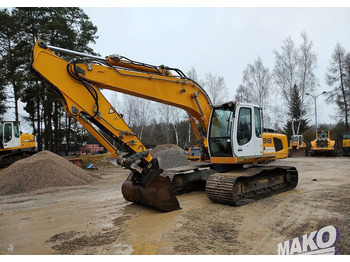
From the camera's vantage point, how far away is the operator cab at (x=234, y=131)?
6668 mm

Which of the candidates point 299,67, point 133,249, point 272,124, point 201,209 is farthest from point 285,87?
point 133,249

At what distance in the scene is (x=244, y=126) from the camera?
22.5 ft

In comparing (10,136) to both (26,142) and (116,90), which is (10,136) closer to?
(26,142)

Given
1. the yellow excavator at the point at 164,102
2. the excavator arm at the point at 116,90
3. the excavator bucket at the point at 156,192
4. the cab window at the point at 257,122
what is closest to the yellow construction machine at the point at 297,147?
the yellow excavator at the point at 164,102

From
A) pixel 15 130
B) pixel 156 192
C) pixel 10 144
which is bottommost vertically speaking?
pixel 156 192

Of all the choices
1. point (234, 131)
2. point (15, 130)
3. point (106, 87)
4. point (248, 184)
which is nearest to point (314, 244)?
point (248, 184)

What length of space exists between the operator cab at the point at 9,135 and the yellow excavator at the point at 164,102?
14.0 meters

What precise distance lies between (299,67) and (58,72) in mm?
28405

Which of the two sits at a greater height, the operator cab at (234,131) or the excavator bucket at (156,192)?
the operator cab at (234,131)

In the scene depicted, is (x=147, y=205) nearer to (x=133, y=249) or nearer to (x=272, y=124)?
(x=133, y=249)

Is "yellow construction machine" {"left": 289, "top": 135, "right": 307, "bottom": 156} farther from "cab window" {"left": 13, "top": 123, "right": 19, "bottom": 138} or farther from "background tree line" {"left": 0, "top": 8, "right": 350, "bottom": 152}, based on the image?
"cab window" {"left": 13, "top": 123, "right": 19, "bottom": 138}

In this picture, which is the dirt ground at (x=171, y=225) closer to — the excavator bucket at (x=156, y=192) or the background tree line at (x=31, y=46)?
the excavator bucket at (x=156, y=192)

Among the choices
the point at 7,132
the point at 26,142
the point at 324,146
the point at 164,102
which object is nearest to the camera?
the point at 164,102

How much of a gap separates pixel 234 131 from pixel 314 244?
3.19 meters
